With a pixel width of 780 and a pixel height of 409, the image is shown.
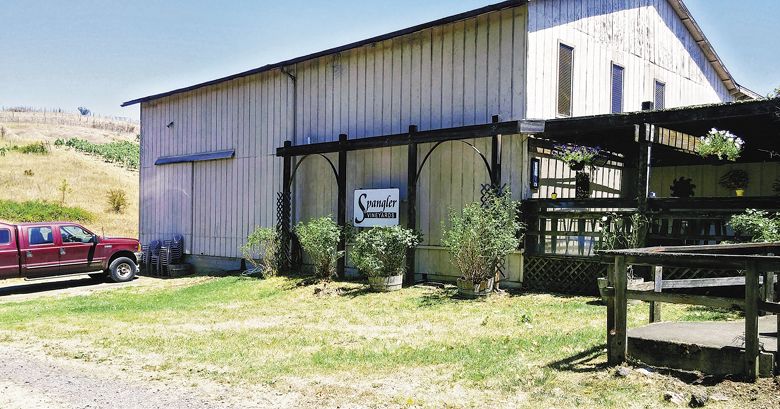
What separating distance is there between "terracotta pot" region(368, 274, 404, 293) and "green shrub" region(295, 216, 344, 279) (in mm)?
1966

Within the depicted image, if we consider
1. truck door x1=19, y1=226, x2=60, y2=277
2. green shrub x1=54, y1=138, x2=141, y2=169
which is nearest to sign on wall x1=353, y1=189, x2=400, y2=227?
truck door x1=19, y1=226, x2=60, y2=277

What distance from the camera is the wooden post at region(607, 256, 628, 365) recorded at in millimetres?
6035

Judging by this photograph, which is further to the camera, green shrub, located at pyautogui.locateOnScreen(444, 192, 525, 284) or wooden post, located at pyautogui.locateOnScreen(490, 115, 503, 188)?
wooden post, located at pyautogui.locateOnScreen(490, 115, 503, 188)

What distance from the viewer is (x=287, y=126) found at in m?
17.8

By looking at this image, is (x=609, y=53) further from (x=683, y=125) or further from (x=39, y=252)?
(x=39, y=252)

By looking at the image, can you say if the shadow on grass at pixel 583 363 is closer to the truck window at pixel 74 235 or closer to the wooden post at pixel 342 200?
the wooden post at pixel 342 200

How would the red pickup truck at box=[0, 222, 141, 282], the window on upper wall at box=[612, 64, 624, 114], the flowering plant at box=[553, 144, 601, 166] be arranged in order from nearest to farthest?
the flowering plant at box=[553, 144, 601, 166] < the window on upper wall at box=[612, 64, 624, 114] < the red pickup truck at box=[0, 222, 141, 282]

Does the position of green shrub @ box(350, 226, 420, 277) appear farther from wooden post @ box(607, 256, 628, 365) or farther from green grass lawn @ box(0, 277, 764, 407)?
wooden post @ box(607, 256, 628, 365)

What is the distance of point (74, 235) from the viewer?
17344mm

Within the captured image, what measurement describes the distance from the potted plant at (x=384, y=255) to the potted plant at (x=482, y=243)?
1522 mm

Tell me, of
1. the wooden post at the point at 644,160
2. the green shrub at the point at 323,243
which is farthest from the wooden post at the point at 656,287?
the green shrub at the point at 323,243

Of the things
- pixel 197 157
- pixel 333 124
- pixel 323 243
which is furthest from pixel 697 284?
pixel 197 157

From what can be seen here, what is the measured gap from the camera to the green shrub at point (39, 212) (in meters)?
32.7

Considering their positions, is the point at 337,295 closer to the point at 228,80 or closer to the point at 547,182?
the point at 547,182
